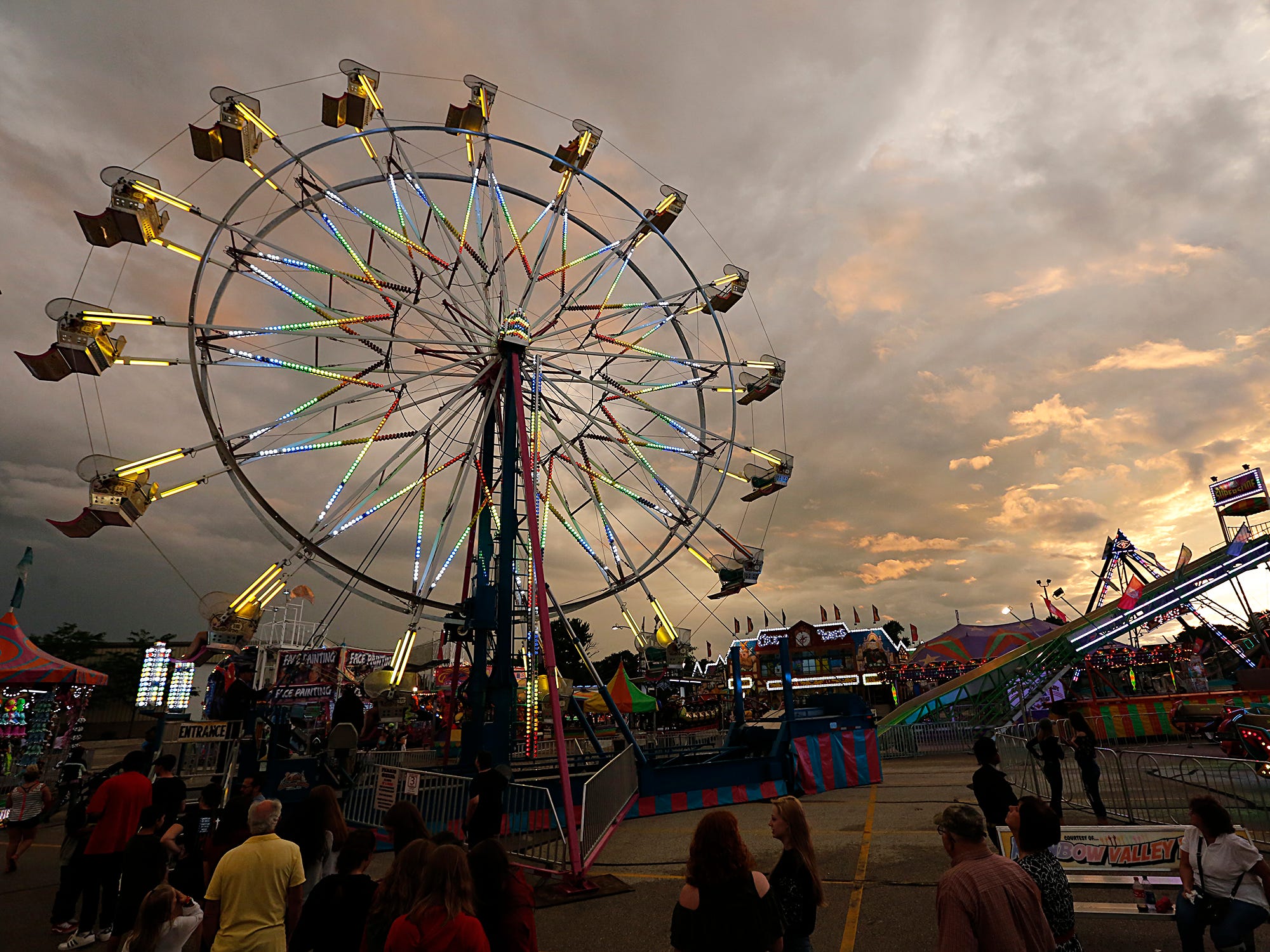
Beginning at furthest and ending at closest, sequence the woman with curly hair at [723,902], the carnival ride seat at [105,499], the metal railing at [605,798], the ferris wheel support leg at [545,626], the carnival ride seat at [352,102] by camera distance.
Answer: the carnival ride seat at [352,102] → the carnival ride seat at [105,499] → the metal railing at [605,798] → the ferris wheel support leg at [545,626] → the woman with curly hair at [723,902]

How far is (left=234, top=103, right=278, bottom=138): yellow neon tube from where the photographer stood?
12.6 m

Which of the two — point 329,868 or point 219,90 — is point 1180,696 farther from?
point 219,90

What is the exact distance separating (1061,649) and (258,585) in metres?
24.0

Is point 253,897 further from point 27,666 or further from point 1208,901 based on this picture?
point 27,666

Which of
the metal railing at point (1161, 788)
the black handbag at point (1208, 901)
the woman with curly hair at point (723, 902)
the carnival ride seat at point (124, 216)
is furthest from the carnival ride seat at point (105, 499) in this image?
the metal railing at point (1161, 788)

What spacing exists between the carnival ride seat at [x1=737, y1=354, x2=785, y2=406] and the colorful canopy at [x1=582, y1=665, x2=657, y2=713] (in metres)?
14.7

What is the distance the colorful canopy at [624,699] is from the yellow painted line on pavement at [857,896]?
58.6 ft

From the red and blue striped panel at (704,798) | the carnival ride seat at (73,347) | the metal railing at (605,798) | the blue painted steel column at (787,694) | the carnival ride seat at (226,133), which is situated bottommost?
the red and blue striped panel at (704,798)

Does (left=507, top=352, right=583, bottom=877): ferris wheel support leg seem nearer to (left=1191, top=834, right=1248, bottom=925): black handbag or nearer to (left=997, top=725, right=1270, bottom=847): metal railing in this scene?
(left=1191, top=834, right=1248, bottom=925): black handbag

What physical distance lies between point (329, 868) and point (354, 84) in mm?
14771

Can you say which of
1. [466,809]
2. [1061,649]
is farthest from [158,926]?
[1061,649]

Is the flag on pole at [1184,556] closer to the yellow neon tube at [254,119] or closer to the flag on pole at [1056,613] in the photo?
the flag on pole at [1056,613]

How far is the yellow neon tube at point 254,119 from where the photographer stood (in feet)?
41.4

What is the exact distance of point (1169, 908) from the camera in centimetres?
502
